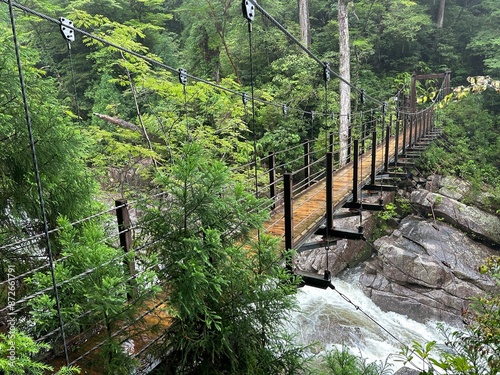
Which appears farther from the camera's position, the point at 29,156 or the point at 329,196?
the point at 329,196

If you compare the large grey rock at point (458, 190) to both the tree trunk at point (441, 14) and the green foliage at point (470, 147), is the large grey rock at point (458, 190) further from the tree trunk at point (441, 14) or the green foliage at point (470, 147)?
the tree trunk at point (441, 14)

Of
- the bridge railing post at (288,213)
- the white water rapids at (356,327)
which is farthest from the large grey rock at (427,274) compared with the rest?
the bridge railing post at (288,213)

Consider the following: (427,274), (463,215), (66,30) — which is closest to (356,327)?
(427,274)

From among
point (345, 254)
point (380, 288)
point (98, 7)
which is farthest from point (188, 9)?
point (380, 288)

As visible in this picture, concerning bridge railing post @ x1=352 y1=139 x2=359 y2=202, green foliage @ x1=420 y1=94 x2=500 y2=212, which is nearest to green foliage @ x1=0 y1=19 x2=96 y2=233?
bridge railing post @ x1=352 y1=139 x2=359 y2=202

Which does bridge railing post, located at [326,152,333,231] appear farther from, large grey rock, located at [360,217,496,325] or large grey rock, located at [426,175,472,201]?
large grey rock, located at [426,175,472,201]

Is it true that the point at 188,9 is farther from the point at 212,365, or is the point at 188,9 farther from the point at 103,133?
the point at 212,365

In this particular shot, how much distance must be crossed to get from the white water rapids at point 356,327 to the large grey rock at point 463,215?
99.2 inches

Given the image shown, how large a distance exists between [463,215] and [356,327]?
11.7 feet

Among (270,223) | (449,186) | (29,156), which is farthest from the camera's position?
(449,186)

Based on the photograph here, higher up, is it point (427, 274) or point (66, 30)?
point (66, 30)

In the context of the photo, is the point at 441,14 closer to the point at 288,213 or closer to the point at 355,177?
the point at 355,177

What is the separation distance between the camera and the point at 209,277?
1.18m

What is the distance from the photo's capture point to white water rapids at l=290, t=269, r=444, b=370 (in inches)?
173
